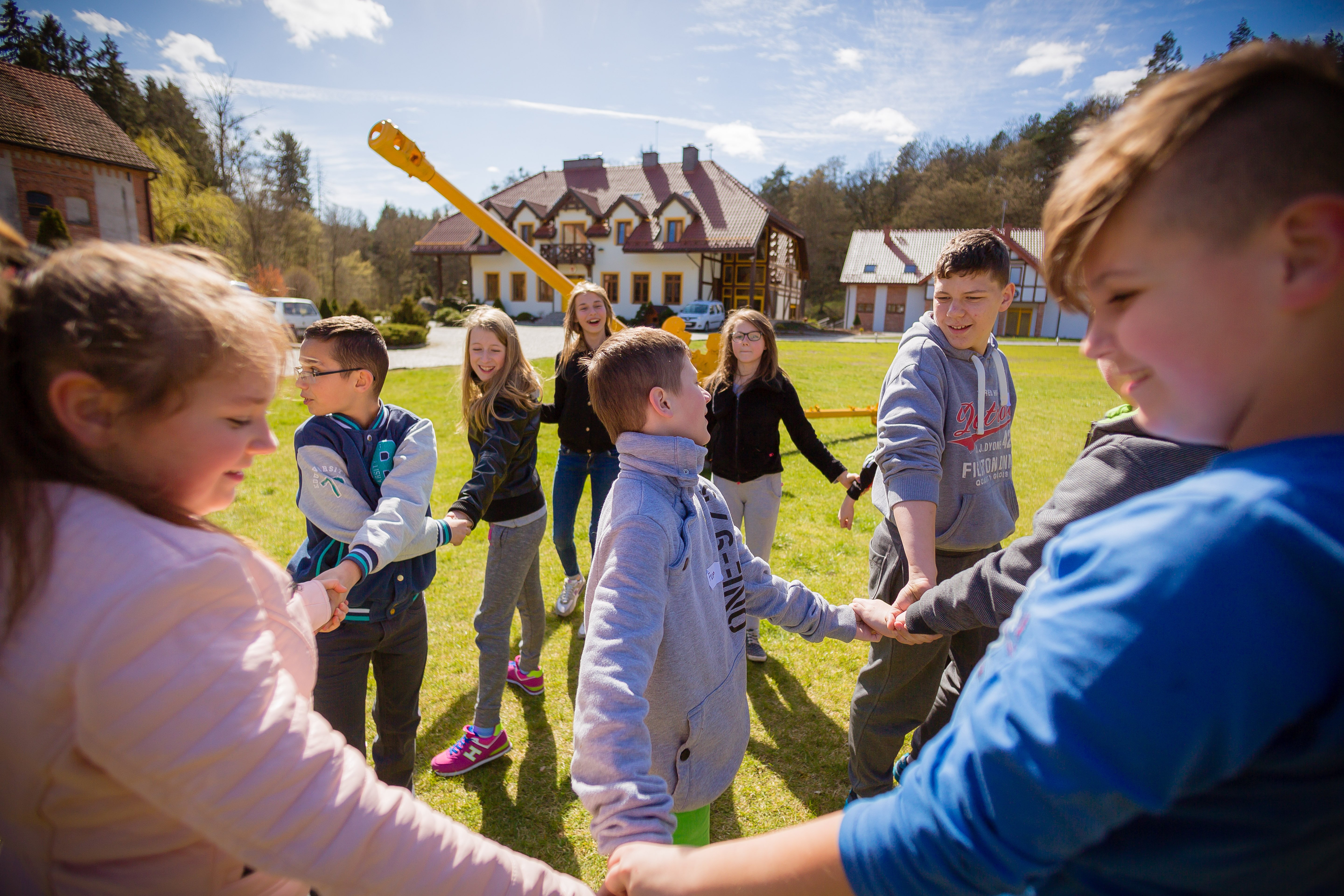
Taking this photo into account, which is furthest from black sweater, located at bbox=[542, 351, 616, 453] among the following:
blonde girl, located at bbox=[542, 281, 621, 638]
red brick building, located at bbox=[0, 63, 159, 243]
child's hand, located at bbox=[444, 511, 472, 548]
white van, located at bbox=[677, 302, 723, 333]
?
red brick building, located at bbox=[0, 63, 159, 243]

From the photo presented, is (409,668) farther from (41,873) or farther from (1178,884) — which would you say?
(1178,884)

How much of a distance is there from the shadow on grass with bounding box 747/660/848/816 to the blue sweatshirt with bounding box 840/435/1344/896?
278cm

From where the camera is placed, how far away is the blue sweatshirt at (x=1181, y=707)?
62 cm

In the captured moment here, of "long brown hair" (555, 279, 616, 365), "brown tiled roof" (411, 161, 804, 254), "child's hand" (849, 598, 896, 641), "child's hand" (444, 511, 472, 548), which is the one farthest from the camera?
"brown tiled roof" (411, 161, 804, 254)

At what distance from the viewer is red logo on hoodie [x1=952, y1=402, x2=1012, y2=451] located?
2740 millimetres

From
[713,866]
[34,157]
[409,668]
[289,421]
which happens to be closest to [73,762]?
[713,866]

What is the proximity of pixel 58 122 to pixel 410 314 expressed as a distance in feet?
57.8

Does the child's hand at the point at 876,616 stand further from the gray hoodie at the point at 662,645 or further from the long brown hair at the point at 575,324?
the long brown hair at the point at 575,324

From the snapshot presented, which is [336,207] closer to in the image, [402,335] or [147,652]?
[402,335]

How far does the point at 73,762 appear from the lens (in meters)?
0.86

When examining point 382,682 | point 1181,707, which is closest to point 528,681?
point 382,682

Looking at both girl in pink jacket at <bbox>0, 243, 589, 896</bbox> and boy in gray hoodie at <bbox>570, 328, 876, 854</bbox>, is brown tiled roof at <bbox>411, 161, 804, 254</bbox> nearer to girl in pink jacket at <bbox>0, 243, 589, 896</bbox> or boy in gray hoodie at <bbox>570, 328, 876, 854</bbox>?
boy in gray hoodie at <bbox>570, 328, 876, 854</bbox>

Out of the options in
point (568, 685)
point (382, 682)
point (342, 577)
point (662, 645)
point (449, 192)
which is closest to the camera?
point (662, 645)

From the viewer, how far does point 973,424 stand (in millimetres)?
2781
